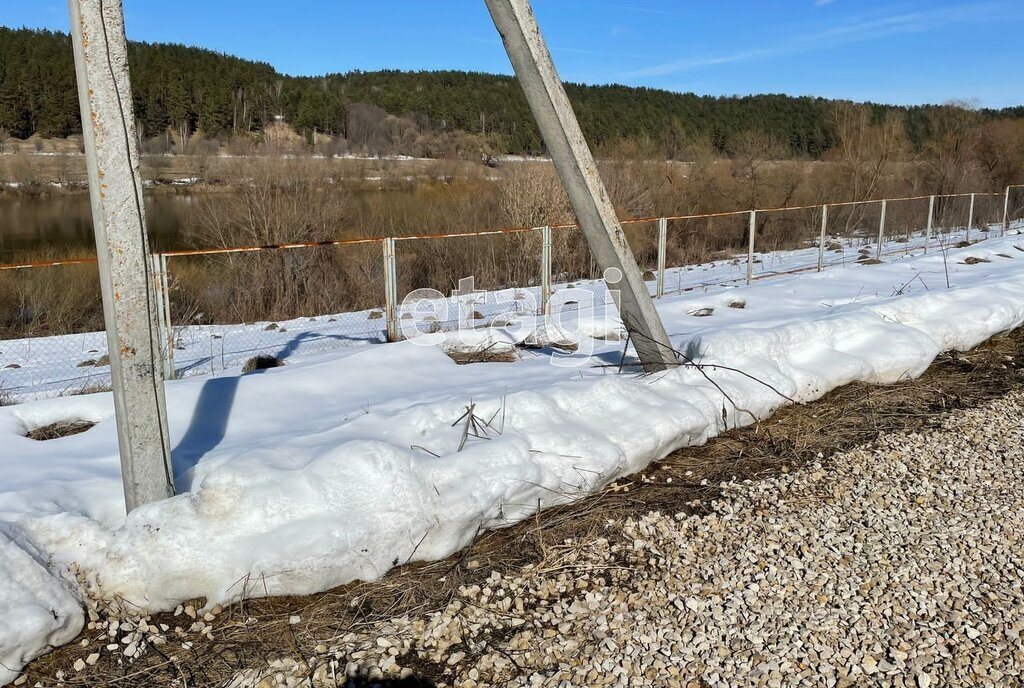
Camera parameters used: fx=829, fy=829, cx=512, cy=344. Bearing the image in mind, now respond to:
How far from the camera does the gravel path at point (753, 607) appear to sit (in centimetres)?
321

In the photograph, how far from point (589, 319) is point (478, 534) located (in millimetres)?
4871

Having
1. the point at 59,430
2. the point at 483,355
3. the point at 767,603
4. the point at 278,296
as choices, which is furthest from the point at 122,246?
the point at 278,296

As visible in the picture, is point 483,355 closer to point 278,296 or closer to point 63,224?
point 278,296

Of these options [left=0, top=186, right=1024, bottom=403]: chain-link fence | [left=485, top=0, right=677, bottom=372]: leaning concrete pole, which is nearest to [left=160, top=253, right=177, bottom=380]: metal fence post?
[left=0, top=186, right=1024, bottom=403]: chain-link fence

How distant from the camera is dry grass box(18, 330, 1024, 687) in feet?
10.9

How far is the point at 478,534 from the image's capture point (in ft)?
14.1

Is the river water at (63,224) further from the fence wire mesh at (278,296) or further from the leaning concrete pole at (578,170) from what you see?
the leaning concrete pole at (578,170)

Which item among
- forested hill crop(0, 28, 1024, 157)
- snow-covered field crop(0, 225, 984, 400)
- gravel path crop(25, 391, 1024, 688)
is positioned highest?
forested hill crop(0, 28, 1024, 157)

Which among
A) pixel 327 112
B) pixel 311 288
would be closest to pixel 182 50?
pixel 327 112

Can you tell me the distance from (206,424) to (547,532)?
228 centimetres

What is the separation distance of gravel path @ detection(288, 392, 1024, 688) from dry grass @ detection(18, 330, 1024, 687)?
0.46 feet

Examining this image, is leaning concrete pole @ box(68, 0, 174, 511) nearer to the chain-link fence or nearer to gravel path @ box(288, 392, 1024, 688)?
gravel path @ box(288, 392, 1024, 688)

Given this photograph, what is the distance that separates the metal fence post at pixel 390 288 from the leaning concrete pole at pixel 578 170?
13.8ft

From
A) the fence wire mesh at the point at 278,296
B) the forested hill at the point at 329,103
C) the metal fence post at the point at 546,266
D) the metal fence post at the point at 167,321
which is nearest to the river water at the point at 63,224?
the fence wire mesh at the point at 278,296
